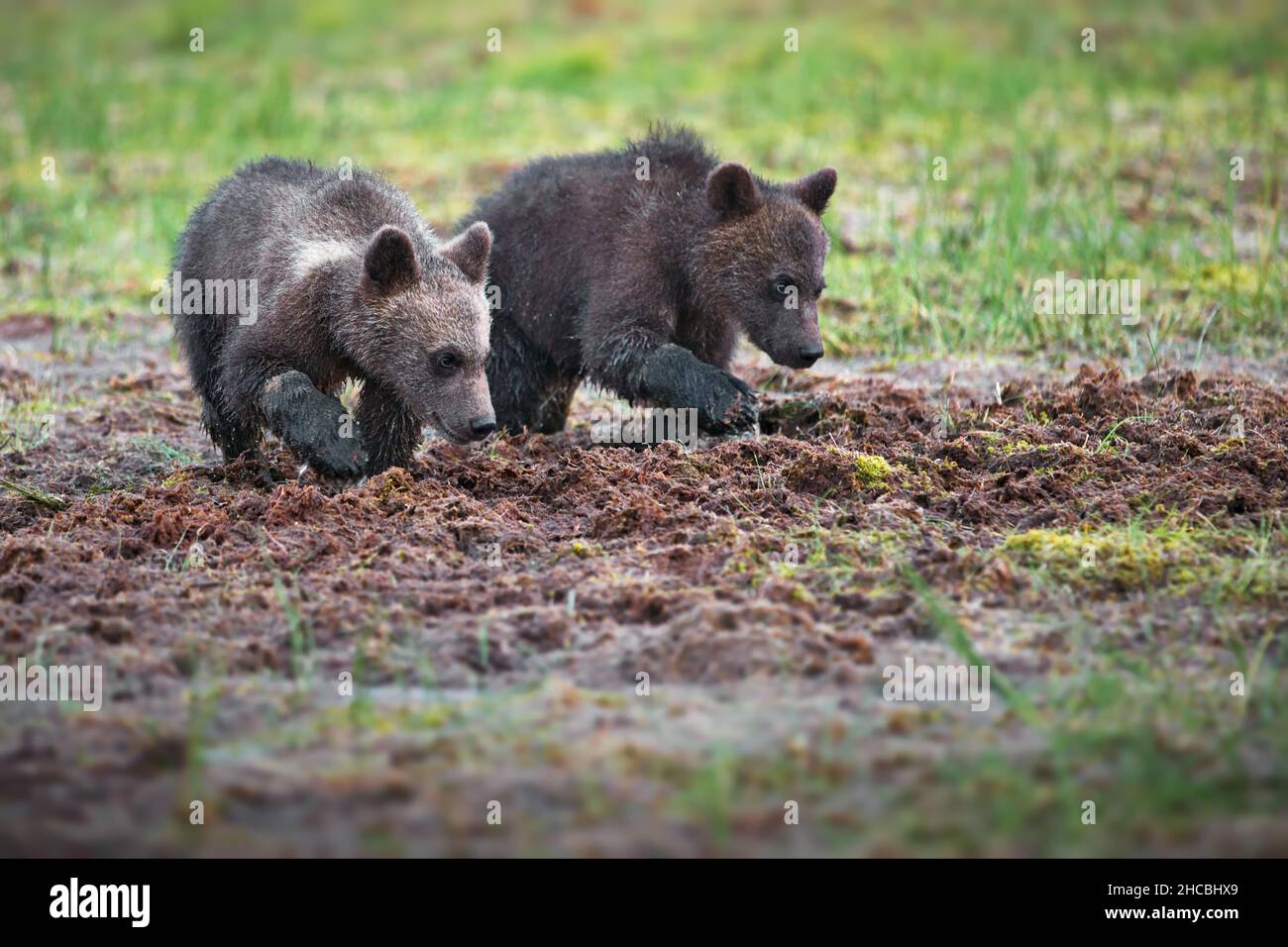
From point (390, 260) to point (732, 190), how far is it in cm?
193

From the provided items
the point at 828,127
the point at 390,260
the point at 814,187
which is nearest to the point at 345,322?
the point at 390,260

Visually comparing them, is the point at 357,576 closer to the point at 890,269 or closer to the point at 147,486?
the point at 147,486

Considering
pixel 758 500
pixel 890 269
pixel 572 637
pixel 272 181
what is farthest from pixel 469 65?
pixel 572 637

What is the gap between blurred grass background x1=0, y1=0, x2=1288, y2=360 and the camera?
1052 cm

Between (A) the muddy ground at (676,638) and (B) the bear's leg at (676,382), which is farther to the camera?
(B) the bear's leg at (676,382)

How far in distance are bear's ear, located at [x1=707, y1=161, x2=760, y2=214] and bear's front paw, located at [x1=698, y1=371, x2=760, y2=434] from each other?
34.4 inches

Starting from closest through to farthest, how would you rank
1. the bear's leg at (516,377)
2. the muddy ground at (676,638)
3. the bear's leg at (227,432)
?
the muddy ground at (676,638)
the bear's leg at (227,432)
the bear's leg at (516,377)

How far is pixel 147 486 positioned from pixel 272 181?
166 centimetres

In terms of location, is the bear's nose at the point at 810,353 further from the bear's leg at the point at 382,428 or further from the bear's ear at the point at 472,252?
the bear's leg at the point at 382,428

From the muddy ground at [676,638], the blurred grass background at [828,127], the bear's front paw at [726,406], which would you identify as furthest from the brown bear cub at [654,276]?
the blurred grass background at [828,127]

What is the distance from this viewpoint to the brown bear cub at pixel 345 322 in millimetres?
7098

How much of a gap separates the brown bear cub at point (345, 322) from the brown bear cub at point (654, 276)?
0.92 m

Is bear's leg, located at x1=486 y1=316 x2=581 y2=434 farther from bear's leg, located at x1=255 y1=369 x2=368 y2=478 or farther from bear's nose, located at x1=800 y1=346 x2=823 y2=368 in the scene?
bear's leg, located at x1=255 y1=369 x2=368 y2=478

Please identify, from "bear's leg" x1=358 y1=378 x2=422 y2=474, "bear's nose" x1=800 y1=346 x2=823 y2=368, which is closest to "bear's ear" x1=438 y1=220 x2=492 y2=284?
"bear's leg" x1=358 y1=378 x2=422 y2=474
